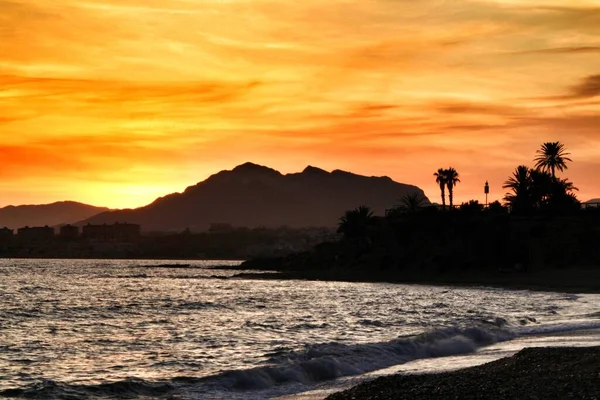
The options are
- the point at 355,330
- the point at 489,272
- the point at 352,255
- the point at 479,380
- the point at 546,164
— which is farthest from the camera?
the point at 352,255

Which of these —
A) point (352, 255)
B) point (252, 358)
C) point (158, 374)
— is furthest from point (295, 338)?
point (352, 255)

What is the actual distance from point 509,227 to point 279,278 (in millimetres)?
39912

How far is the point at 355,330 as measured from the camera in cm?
4159

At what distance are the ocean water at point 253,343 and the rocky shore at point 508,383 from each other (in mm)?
3354

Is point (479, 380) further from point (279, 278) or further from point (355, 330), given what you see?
point (279, 278)

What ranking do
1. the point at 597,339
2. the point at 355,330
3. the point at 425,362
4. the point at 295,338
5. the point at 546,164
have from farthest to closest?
the point at 546,164
the point at 355,330
the point at 295,338
the point at 597,339
the point at 425,362

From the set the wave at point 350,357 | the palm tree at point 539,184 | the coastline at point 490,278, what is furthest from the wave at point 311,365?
the palm tree at point 539,184

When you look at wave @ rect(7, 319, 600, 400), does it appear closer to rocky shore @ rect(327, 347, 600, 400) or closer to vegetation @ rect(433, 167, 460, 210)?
rocky shore @ rect(327, 347, 600, 400)

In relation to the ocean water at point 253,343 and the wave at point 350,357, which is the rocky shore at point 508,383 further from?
the wave at point 350,357

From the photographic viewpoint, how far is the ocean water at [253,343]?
2522cm

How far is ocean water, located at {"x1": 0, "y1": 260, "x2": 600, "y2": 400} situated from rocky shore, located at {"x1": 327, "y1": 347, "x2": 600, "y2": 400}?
335cm

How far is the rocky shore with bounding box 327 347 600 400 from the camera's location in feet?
58.3

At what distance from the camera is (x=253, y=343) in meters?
35.8

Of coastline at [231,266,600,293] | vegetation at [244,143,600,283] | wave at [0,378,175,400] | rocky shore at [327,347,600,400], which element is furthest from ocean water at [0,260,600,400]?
vegetation at [244,143,600,283]
